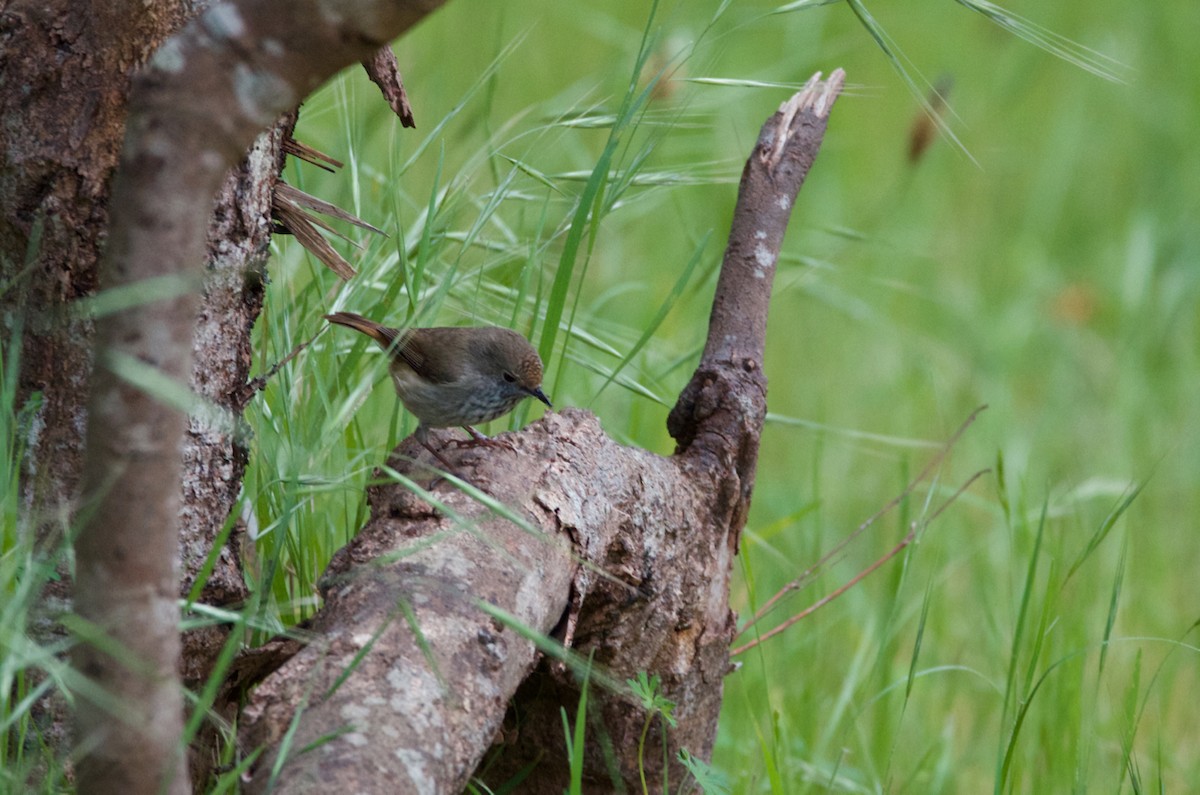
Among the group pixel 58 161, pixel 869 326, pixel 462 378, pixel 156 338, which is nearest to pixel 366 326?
pixel 462 378

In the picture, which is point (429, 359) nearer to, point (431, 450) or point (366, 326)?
point (366, 326)

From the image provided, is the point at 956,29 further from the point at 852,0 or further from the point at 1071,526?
the point at 852,0

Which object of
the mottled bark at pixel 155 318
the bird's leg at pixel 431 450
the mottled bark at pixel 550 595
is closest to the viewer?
the mottled bark at pixel 155 318

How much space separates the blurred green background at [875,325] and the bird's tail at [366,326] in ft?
0.14

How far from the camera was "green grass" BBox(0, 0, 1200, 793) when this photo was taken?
8.37ft

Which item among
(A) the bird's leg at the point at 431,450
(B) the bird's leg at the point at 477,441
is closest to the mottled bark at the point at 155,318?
(A) the bird's leg at the point at 431,450

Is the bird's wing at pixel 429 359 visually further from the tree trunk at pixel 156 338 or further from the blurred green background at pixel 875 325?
the tree trunk at pixel 156 338

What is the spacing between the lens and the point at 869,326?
21.8 ft

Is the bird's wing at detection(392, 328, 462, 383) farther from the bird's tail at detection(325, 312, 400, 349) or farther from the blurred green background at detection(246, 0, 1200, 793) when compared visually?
the bird's tail at detection(325, 312, 400, 349)

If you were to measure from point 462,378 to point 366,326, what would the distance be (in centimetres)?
73

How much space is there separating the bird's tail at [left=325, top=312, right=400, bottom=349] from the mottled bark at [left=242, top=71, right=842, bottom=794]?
0.94 ft

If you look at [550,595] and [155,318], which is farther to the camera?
[550,595]

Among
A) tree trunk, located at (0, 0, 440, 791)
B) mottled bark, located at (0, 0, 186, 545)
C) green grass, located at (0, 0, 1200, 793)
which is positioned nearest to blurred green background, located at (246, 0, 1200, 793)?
green grass, located at (0, 0, 1200, 793)

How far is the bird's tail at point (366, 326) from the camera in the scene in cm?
262
